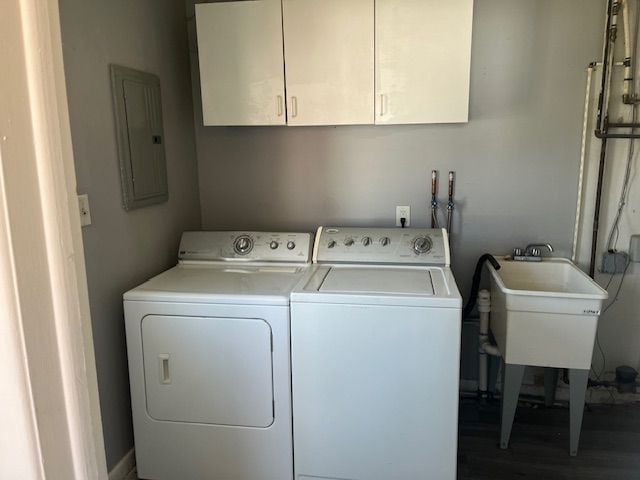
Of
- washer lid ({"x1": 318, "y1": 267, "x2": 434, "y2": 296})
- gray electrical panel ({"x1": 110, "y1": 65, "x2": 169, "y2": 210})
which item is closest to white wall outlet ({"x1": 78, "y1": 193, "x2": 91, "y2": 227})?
gray electrical panel ({"x1": 110, "y1": 65, "x2": 169, "y2": 210})

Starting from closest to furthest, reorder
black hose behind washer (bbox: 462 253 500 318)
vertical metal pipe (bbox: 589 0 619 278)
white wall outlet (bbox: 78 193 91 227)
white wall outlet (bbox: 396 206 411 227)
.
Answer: white wall outlet (bbox: 78 193 91 227) → vertical metal pipe (bbox: 589 0 619 278) → black hose behind washer (bbox: 462 253 500 318) → white wall outlet (bbox: 396 206 411 227)

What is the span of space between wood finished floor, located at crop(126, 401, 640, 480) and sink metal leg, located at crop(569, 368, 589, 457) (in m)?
0.10

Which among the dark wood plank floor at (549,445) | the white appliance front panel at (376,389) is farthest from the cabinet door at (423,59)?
the dark wood plank floor at (549,445)

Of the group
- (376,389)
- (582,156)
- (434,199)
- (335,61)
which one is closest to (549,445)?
(376,389)

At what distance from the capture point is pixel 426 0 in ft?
7.17

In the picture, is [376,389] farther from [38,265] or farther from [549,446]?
[38,265]

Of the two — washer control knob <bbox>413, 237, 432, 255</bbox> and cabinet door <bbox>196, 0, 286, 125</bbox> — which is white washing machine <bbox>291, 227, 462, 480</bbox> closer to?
washer control knob <bbox>413, 237, 432, 255</bbox>

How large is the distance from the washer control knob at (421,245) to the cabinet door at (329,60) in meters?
0.61

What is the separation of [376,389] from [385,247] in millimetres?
732

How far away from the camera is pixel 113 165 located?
203 cm

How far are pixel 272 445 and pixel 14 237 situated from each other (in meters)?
1.70

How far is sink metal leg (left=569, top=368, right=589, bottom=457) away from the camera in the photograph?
2176mm

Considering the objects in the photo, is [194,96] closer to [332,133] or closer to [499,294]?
[332,133]

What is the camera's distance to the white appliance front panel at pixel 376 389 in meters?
1.83
